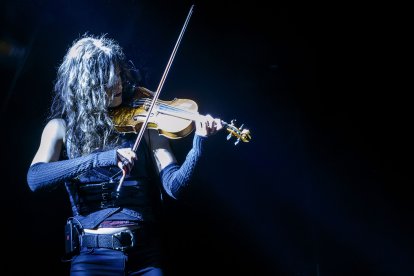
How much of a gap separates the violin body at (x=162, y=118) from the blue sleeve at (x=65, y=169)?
277 mm

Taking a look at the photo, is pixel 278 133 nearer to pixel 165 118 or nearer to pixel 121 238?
pixel 165 118

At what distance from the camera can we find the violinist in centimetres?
160

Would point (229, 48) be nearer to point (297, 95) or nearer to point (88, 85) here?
point (297, 95)

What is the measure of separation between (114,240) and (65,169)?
0.35 meters

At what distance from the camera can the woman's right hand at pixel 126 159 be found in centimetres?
148

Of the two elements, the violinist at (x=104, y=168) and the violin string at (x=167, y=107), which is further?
the violin string at (x=167, y=107)

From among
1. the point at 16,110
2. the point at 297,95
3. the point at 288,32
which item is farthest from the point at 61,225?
the point at 288,32

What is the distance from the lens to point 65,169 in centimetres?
156

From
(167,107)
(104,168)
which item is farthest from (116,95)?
(104,168)

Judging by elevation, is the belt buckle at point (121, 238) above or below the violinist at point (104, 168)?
below

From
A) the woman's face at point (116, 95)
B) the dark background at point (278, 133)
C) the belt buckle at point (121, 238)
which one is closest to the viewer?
the belt buckle at point (121, 238)

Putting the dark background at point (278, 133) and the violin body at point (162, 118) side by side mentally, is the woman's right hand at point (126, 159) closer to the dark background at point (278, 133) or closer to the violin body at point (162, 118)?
the violin body at point (162, 118)

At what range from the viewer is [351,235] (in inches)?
99.8

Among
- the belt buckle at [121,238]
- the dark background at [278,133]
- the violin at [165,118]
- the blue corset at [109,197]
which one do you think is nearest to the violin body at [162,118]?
the violin at [165,118]
